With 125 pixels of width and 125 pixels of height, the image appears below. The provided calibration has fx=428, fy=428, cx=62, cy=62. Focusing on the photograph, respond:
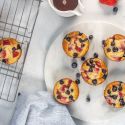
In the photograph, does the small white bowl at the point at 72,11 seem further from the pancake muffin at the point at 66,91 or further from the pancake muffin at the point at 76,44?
the pancake muffin at the point at 66,91

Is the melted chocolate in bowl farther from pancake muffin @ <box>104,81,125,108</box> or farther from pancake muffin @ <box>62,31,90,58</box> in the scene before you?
pancake muffin @ <box>104,81,125,108</box>

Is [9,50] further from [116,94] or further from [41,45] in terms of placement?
[116,94]

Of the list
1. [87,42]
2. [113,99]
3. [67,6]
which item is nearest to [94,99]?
[113,99]

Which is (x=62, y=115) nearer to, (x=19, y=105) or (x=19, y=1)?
(x=19, y=105)

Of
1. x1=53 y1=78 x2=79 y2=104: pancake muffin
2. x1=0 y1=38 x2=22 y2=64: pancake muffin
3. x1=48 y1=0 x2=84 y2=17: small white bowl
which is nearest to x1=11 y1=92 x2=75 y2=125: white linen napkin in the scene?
x1=53 y1=78 x2=79 y2=104: pancake muffin

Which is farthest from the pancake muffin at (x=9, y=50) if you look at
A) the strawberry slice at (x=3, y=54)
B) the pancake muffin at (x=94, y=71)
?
the pancake muffin at (x=94, y=71)

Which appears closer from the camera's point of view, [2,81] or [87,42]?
[87,42]
